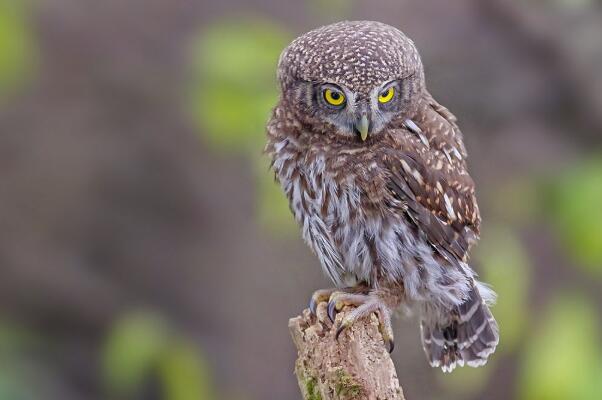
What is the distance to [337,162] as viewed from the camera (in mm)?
4000

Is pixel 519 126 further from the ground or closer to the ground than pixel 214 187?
closer to the ground

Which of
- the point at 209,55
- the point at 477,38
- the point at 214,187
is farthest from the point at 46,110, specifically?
the point at 477,38

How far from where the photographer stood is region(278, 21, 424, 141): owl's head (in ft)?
12.6

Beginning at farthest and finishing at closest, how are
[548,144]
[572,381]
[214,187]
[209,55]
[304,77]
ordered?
[214,187]
[548,144]
[209,55]
[572,381]
[304,77]

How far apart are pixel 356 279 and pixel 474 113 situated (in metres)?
2.67

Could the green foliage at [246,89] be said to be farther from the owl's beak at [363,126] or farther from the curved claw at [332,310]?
the curved claw at [332,310]

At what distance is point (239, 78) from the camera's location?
6.21 metres

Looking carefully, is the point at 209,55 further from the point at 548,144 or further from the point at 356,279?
the point at 356,279

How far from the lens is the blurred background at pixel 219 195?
20.4ft

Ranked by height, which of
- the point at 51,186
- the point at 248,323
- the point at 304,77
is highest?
the point at 51,186

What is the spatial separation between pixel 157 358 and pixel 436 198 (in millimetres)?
3940

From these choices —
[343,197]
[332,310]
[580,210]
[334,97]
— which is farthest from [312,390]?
[580,210]

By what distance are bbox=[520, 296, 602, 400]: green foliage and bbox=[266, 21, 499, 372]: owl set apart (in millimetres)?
1629

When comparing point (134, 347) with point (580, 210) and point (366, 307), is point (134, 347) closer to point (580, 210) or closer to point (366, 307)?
point (580, 210)
